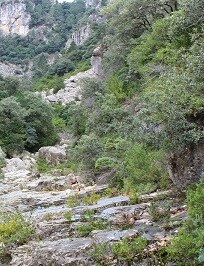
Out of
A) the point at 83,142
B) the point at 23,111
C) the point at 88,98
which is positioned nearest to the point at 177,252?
the point at 83,142

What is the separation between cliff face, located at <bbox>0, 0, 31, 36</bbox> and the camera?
12306 centimetres

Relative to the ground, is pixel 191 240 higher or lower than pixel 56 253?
higher

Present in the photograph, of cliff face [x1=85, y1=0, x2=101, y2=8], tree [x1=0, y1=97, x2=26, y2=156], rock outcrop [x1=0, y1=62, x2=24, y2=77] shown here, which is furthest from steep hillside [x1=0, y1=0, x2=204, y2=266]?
cliff face [x1=85, y1=0, x2=101, y2=8]

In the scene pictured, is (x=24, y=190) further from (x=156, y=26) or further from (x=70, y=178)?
(x=156, y=26)

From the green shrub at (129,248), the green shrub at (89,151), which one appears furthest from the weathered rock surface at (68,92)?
the green shrub at (129,248)

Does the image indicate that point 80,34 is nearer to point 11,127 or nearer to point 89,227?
point 11,127

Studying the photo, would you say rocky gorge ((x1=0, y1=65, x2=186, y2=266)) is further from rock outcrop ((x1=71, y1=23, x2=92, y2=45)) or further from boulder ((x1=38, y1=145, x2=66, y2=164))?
rock outcrop ((x1=71, y1=23, x2=92, y2=45))

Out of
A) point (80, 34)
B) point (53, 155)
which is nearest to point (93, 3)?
point (80, 34)

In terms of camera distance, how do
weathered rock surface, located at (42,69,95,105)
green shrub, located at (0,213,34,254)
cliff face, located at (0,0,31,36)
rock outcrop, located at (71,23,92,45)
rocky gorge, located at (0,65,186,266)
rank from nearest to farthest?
rocky gorge, located at (0,65,186,266), green shrub, located at (0,213,34,254), weathered rock surface, located at (42,69,95,105), rock outcrop, located at (71,23,92,45), cliff face, located at (0,0,31,36)

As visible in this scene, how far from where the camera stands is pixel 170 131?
11.0m

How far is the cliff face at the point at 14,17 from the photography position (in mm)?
123062

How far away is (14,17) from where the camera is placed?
4943 inches

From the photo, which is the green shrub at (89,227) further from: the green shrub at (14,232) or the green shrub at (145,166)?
the green shrub at (145,166)

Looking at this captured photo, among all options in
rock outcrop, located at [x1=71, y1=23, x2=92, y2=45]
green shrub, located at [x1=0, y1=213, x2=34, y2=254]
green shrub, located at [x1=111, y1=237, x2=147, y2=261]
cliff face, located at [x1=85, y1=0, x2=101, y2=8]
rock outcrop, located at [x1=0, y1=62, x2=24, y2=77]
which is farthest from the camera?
cliff face, located at [x1=85, y1=0, x2=101, y2=8]
